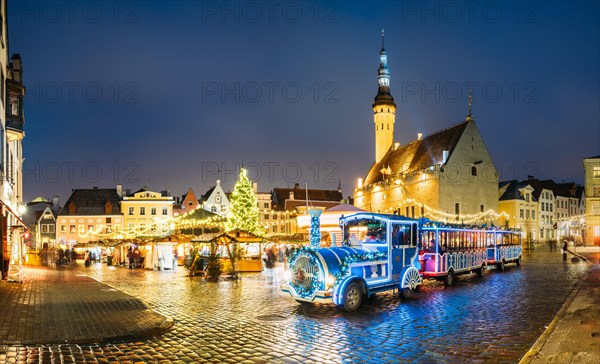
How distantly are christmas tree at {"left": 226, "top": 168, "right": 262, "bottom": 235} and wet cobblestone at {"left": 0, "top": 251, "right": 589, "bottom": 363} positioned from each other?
37.1m

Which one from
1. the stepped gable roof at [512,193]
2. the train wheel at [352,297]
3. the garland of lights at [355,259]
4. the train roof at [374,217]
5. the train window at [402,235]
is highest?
the stepped gable roof at [512,193]

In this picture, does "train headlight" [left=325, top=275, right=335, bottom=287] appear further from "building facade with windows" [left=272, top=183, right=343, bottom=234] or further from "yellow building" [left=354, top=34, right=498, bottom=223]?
"building facade with windows" [left=272, top=183, right=343, bottom=234]

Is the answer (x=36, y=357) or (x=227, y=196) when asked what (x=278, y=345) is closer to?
(x=36, y=357)

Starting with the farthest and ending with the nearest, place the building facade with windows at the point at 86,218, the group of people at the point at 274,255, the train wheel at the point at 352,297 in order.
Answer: the building facade with windows at the point at 86,218
the group of people at the point at 274,255
the train wheel at the point at 352,297

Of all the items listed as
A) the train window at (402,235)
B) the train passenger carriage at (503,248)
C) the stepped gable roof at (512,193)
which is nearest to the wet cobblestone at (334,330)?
the train window at (402,235)

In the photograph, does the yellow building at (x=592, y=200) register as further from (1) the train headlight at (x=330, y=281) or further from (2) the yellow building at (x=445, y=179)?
(1) the train headlight at (x=330, y=281)

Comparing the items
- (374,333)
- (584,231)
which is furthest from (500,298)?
(584,231)

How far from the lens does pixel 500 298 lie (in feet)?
54.2

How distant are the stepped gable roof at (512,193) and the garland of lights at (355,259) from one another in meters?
67.0

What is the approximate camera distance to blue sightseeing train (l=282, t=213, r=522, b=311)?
14.5m

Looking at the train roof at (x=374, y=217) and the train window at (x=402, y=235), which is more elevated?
the train roof at (x=374, y=217)

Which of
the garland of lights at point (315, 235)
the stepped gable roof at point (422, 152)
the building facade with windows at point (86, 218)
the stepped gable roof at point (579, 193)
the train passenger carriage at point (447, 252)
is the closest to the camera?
the garland of lights at point (315, 235)

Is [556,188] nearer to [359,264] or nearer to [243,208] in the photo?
[243,208]

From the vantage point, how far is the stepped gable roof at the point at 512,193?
77.1 meters
